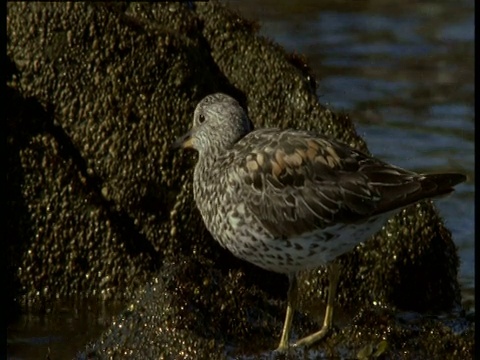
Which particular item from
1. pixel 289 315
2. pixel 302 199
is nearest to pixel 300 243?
pixel 302 199

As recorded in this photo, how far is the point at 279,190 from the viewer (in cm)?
708

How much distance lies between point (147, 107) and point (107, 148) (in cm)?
40

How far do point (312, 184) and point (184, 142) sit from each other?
1218 mm

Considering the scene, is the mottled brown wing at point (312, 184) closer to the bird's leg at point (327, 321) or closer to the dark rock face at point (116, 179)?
the bird's leg at point (327, 321)

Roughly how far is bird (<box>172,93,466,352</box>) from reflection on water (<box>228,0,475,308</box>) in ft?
9.03

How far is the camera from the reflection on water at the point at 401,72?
11.5 meters

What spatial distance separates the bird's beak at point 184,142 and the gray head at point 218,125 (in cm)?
4

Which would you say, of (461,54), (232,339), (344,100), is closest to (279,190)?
(232,339)

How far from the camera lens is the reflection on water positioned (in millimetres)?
11461

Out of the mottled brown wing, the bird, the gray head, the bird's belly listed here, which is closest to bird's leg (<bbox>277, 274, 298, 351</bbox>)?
the bird

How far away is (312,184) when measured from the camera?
705cm

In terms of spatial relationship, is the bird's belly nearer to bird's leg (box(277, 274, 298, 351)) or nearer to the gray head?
bird's leg (box(277, 274, 298, 351))

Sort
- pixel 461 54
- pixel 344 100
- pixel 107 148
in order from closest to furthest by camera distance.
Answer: pixel 107 148, pixel 344 100, pixel 461 54

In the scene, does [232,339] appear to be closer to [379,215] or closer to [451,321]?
[379,215]
